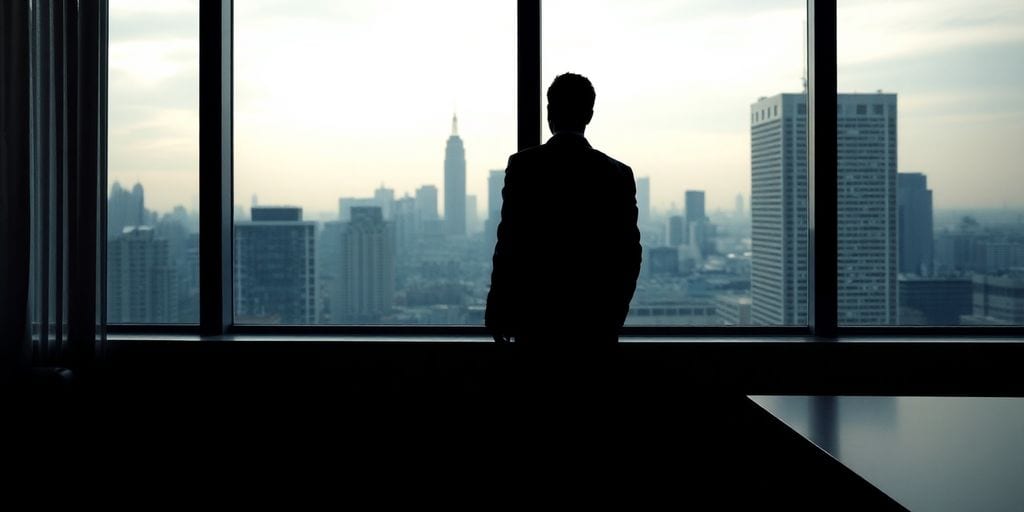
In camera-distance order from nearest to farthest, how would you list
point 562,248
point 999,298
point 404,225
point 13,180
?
point 562,248 < point 13,180 < point 999,298 < point 404,225

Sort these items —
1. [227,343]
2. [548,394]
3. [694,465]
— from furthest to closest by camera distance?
[227,343] → [694,465] → [548,394]

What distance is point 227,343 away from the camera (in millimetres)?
3006

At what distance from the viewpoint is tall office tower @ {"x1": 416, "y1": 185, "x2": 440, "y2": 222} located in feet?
10.4

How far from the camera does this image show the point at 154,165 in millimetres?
3193

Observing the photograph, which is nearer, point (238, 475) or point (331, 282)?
point (238, 475)

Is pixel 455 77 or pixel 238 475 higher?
pixel 455 77

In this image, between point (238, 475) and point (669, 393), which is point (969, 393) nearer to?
point (669, 393)

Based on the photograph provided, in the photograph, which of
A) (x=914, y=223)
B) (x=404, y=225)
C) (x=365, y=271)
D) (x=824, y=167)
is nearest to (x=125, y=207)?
(x=365, y=271)

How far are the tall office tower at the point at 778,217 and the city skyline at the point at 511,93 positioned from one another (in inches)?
3.2

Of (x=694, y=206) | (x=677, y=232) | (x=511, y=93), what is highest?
(x=511, y=93)

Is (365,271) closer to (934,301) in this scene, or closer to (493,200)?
(493,200)

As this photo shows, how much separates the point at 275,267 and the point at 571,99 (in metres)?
1.63

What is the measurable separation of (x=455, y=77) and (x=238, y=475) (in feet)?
5.57

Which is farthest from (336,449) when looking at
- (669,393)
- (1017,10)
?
(1017,10)
